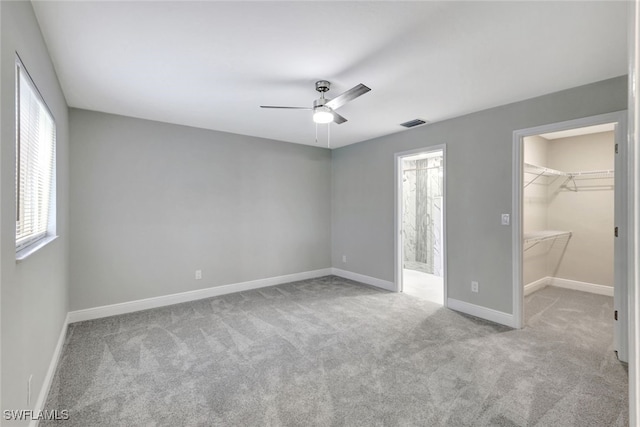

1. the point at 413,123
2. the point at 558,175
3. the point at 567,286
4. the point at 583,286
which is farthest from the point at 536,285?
the point at 413,123

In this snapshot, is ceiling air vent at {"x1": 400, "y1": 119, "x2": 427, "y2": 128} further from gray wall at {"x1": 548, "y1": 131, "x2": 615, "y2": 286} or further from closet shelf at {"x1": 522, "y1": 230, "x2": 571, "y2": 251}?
gray wall at {"x1": 548, "y1": 131, "x2": 615, "y2": 286}

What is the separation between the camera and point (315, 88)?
273 cm

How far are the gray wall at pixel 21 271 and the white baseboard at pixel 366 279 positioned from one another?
12.8 feet

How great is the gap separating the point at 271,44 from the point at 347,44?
54cm

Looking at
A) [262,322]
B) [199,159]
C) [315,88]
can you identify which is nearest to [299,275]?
[262,322]

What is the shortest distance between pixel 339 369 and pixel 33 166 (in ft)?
8.88

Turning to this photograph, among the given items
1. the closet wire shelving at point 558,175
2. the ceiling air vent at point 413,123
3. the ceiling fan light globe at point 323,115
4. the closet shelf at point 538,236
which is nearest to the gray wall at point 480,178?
the ceiling air vent at point 413,123

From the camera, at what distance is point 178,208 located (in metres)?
3.95

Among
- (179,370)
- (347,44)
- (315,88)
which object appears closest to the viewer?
(347,44)

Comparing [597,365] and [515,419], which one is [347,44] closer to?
[515,419]

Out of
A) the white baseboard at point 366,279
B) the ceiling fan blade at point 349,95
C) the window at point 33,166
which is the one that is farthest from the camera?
the white baseboard at point 366,279

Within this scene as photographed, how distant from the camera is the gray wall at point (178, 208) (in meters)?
3.38

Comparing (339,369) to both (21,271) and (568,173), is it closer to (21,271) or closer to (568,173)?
(21,271)

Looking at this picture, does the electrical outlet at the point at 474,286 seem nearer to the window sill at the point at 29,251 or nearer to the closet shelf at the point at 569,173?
the closet shelf at the point at 569,173
